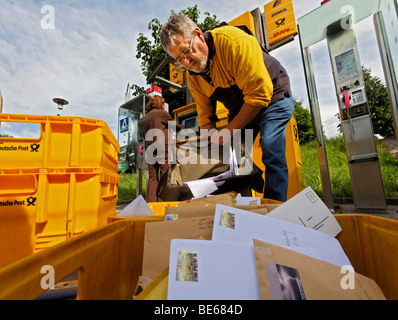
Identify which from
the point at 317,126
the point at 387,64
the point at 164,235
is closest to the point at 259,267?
the point at 164,235

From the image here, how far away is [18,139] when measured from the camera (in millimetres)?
1273

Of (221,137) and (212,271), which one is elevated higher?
(221,137)

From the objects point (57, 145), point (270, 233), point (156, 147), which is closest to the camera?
point (270, 233)

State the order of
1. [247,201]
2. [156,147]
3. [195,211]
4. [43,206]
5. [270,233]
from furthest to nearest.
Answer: [156,147], [43,206], [247,201], [195,211], [270,233]

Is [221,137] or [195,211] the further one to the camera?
[221,137]

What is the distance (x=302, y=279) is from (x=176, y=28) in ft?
4.86

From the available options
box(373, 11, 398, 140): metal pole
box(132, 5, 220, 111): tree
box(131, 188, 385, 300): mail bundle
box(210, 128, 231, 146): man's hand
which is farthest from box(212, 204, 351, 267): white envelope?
box(132, 5, 220, 111): tree

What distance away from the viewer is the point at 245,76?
128 centimetres

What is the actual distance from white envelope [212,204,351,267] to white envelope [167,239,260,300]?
3.7 inches

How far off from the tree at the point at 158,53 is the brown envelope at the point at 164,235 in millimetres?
9482

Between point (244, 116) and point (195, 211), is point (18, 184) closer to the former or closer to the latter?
point (195, 211)

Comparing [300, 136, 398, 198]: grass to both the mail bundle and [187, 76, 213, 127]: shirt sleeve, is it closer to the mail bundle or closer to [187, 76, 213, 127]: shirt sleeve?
[187, 76, 213, 127]: shirt sleeve

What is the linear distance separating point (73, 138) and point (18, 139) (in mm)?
289

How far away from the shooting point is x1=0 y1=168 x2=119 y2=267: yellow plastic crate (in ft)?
3.95
